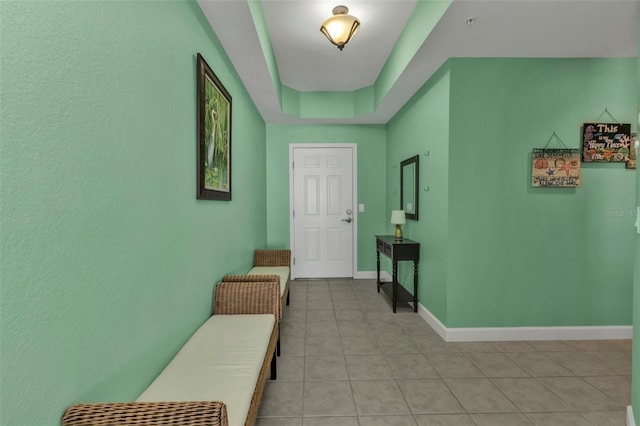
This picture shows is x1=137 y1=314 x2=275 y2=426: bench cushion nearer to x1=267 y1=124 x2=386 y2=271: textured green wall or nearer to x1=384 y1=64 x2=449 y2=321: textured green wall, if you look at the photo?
x1=384 y1=64 x2=449 y2=321: textured green wall

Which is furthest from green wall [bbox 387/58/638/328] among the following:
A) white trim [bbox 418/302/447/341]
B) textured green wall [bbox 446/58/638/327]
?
white trim [bbox 418/302/447/341]

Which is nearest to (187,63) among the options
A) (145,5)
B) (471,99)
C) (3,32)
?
(145,5)

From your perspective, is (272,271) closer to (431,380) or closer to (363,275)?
(431,380)

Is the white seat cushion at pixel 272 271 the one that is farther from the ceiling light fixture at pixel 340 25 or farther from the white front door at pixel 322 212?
the ceiling light fixture at pixel 340 25

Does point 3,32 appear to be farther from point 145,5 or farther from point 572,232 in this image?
point 572,232

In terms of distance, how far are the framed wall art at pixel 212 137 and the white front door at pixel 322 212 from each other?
2.48 meters

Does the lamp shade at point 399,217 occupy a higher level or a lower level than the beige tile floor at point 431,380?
higher

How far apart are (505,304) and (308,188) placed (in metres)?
3.18

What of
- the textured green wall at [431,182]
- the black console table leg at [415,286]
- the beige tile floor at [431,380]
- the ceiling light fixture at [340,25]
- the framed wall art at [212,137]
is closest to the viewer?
the beige tile floor at [431,380]

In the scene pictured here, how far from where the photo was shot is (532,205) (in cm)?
287

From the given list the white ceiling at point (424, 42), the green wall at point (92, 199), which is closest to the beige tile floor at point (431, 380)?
the green wall at point (92, 199)

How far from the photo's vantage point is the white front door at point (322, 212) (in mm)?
5090

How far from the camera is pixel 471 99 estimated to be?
284 centimetres

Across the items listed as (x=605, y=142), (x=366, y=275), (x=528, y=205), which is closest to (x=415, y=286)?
(x=528, y=205)
